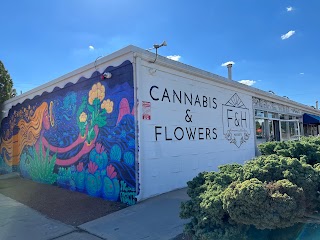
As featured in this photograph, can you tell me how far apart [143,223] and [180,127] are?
3165 mm

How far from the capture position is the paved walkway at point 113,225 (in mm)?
4273

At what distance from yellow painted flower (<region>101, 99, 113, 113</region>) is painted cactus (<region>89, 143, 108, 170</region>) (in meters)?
0.95

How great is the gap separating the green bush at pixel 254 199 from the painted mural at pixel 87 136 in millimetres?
3075

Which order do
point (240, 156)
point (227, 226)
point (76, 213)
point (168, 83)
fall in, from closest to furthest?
point (227, 226), point (76, 213), point (168, 83), point (240, 156)

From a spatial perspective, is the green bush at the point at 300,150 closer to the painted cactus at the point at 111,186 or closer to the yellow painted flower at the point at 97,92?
the painted cactus at the point at 111,186

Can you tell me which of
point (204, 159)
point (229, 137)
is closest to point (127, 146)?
point (204, 159)

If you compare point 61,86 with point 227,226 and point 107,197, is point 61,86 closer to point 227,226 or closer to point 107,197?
point 107,197

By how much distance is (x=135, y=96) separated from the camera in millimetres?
6020

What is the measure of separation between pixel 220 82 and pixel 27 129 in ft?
25.8

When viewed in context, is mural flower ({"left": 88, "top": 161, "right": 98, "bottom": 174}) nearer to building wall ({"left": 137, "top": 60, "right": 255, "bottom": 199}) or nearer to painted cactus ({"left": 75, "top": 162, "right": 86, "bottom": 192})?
painted cactus ({"left": 75, "top": 162, "right": 86, "bottom": 192})

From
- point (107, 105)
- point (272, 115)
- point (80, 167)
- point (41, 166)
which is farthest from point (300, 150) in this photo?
point (272, 115)

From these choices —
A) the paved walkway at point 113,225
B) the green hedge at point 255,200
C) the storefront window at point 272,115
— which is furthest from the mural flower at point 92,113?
the storefront window at point 272,115

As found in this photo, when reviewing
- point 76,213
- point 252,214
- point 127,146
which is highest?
point 127,146

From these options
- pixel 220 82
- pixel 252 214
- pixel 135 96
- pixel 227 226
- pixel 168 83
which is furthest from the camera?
pixel 220 82
